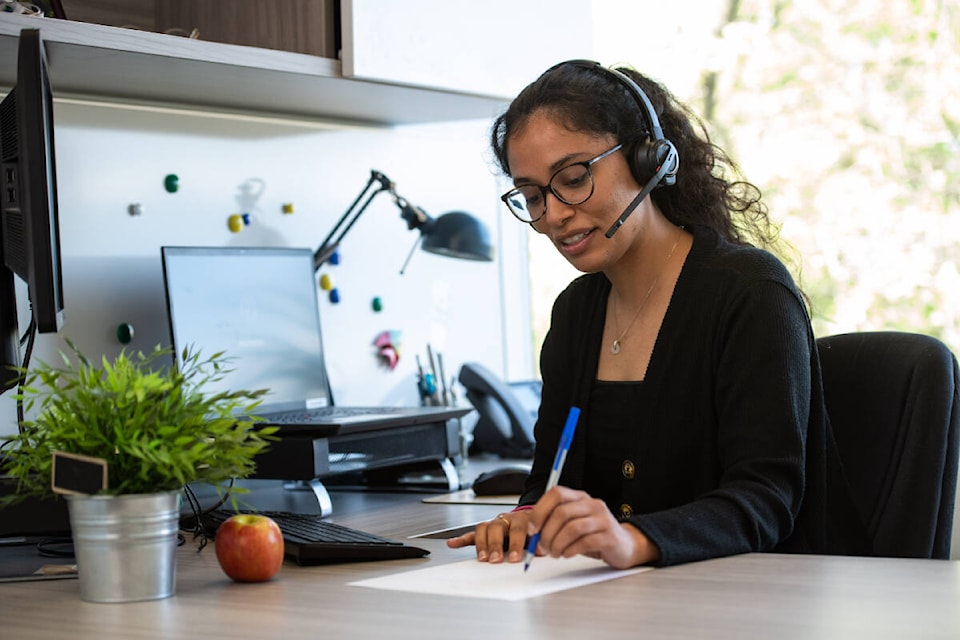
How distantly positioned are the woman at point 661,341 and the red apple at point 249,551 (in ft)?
0.76

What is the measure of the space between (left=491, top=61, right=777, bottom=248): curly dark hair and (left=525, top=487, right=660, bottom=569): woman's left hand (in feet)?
1.81

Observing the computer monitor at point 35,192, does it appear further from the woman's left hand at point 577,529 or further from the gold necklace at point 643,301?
the gold necklace at point 643,301

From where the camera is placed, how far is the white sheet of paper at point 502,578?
45.2 inches

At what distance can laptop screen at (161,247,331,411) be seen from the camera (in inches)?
84.8

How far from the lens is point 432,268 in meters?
2.78

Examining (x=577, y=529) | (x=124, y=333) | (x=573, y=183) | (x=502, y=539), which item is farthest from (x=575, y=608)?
Result: (x=124, y=333)

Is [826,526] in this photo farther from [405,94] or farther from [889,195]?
[889,195]

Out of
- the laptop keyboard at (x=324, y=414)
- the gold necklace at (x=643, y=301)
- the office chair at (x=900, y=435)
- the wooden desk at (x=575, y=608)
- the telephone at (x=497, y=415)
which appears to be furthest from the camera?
the telephone at (x=497, y=415)

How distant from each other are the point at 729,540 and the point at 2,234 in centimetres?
100

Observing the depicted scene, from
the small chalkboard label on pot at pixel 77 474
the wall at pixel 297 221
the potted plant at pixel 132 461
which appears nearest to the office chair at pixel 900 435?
the wall at pixel 297 221

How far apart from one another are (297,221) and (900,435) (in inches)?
52.9

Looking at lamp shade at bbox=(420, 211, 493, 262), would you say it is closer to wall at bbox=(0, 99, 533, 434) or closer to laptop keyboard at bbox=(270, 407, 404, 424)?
wall at bbox=(0, 99, 533, 434)

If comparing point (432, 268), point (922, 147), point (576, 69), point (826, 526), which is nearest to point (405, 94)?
point (432, 268)

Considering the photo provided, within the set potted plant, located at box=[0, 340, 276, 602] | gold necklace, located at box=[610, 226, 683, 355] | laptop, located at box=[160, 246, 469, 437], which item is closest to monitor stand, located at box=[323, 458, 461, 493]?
laptop, located at box=[160, 246, 469, 437]
